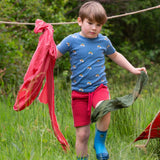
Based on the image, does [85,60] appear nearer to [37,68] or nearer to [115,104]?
[37,68]

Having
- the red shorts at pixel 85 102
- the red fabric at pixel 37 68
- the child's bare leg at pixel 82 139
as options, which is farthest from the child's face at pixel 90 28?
the child's bare leg at pixel 82 139

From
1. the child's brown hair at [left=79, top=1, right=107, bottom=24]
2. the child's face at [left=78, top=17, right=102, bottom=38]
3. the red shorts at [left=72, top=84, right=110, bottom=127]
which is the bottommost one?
the red shorts at [left=72, top=84, right=110, bottom=127]

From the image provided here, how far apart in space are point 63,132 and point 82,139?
589 millimetres

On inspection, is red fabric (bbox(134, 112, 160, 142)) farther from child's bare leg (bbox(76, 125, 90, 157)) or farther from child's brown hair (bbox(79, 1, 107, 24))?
child's brown hair (bbox(79, 1, 107, 24))

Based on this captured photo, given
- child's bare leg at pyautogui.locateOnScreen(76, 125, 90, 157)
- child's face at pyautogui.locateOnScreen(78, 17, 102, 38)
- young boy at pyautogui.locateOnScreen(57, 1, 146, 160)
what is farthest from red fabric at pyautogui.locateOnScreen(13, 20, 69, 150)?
child's bare leg at pyautogui.locateOnScreen(76, 125, 90, 157)

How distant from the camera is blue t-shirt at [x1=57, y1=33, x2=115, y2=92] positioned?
9.70 feet

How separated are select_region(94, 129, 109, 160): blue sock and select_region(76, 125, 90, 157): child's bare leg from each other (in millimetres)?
119

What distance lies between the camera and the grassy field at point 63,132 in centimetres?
286

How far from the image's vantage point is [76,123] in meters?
3.07

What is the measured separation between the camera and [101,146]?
9.77ft

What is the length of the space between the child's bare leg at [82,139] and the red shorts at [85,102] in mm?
54

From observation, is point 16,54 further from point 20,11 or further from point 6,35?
point 20,11

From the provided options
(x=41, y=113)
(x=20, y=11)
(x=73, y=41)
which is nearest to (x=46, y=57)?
(x=73, y=41)

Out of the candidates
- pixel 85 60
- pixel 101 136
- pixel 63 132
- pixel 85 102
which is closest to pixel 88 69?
pixel 85 60
